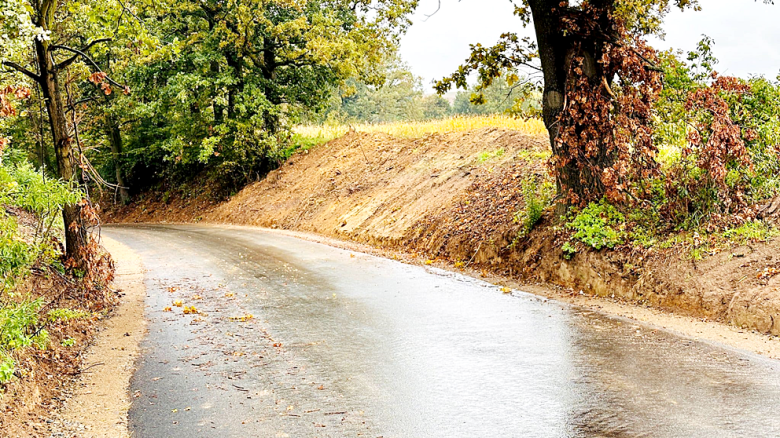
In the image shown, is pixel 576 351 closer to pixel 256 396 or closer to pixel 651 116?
pixel 256 396

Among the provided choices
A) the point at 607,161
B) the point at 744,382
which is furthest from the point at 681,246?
the point at 744,382

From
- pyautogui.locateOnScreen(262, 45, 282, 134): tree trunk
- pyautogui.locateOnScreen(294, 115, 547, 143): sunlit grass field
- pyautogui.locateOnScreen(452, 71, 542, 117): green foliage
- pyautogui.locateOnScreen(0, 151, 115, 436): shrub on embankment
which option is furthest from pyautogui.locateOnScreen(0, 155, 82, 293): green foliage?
pyautogui.locateOnScreen(262, 45, 282, 134): tree trunk

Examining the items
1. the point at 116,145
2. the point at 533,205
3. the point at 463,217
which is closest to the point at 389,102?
the point at 116,145

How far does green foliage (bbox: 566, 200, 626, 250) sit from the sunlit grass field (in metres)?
6.17

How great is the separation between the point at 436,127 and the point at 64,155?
18075 mm

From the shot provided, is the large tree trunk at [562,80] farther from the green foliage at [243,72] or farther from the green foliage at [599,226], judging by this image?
the green foliage at [243,72]

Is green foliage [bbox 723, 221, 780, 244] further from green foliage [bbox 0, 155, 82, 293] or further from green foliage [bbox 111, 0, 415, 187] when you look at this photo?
green foliage [bbox 111, 0, 415, 187]

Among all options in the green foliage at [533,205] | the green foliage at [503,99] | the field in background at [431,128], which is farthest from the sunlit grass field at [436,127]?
the green foliage at [533,205]

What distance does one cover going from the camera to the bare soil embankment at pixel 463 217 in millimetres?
8586

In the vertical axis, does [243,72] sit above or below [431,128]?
above

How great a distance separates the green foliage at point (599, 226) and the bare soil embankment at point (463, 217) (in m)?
0.22

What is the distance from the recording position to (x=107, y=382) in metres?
6.66

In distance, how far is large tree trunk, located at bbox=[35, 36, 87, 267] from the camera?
9.86 metres

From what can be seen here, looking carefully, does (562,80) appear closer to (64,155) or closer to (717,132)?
(717,132)
